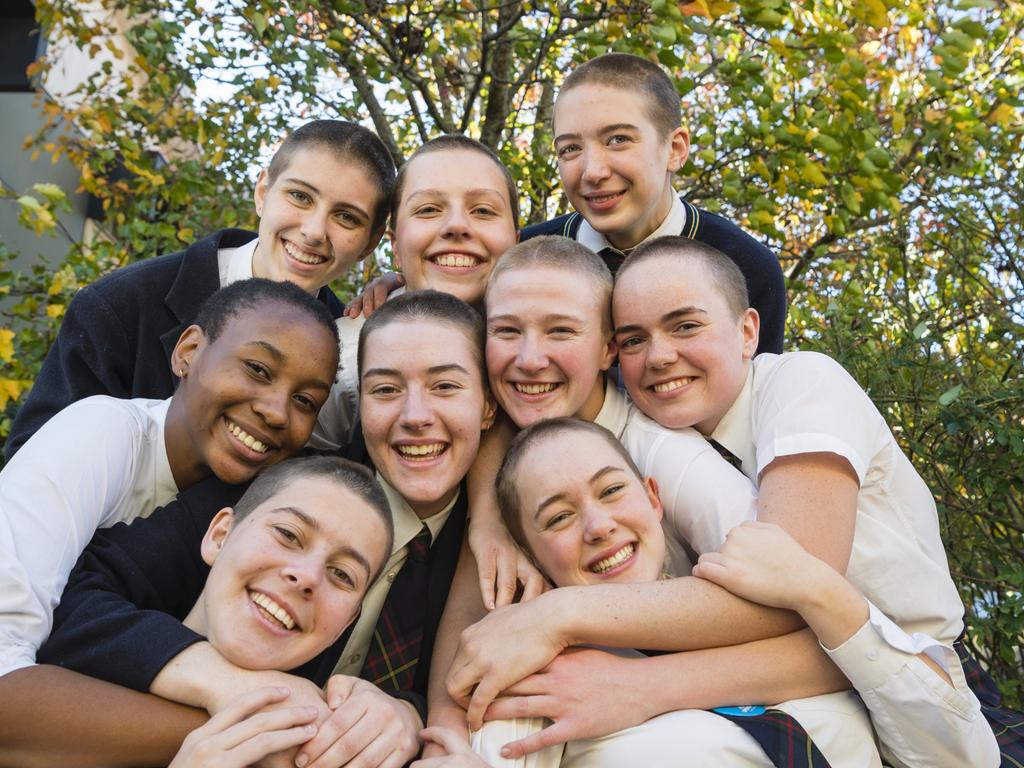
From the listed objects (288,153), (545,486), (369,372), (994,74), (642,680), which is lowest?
(642,680)

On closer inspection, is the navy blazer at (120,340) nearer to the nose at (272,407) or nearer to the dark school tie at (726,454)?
the nose at (272,407)

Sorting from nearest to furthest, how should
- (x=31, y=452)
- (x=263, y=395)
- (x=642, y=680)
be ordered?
→ (x=642, y=680) < (x=31, y=452) < (x=263, y=395)

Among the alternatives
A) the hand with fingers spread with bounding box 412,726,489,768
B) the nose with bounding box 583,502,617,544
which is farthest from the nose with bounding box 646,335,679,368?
the hand with fingers spread with bounding box 412,726,489,768

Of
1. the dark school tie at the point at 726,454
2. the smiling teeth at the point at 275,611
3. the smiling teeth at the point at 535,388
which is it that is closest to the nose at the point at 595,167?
the smiling teeth at the point at 535,388

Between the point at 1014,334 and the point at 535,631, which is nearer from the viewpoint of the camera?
the point at 535,631

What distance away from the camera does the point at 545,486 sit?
98.8 inches

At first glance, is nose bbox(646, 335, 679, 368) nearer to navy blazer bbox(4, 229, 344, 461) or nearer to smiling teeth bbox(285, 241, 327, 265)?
smiling teeth bbox(285, 241, 327, 265)

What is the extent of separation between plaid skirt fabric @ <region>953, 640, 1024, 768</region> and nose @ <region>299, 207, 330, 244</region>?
2440mm

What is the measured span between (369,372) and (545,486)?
0.65 m

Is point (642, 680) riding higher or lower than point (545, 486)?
lower

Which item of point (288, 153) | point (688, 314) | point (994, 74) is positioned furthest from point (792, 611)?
point (994, 74)

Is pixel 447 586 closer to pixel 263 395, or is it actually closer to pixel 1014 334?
pixel 263 395

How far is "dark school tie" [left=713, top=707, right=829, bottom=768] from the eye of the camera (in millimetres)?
2023

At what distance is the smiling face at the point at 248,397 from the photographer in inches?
106
